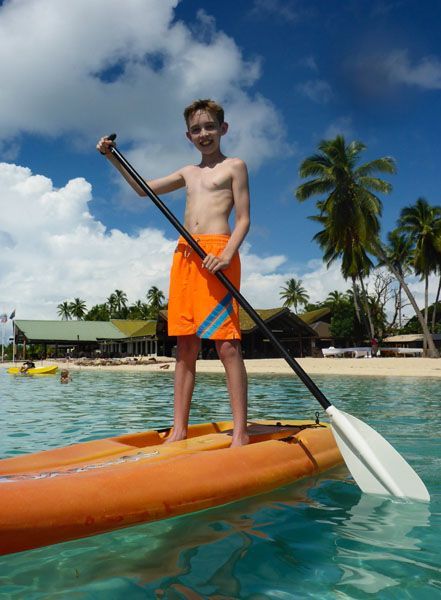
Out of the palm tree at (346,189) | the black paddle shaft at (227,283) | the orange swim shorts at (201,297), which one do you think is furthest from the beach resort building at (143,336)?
the orange swim shorts at (201,297)

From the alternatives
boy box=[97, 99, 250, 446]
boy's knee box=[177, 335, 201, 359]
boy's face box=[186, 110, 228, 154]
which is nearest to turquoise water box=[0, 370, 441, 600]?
boy box=[97, 99, 250, 446]

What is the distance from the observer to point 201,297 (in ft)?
11.6

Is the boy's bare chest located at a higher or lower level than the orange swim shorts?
higher

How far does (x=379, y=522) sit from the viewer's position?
111 inches

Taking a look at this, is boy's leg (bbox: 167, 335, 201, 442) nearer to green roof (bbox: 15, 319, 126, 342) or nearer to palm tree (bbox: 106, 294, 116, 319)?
green roof (bbox: 15, 319, 126, 342)

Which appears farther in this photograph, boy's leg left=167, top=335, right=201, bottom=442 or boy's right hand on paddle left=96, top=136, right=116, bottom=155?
boy's right hand on paddle left=96, top=136, right=116, bottom=155

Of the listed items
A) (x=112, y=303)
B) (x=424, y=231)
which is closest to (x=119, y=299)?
(x=112, y=303)

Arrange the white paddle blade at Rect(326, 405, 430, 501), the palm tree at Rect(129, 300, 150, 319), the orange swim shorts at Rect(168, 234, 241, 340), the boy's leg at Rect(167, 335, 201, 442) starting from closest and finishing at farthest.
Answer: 1. the white paddle blade at Rect(326, 405, 430, 501)
2. the orange swim shorts at Rect(168, 234, 241, 340)
3. the boy's leg at Rect(167, 335, 201, 442)
4. the palm tree at Rect(129, 300, 150, 319)

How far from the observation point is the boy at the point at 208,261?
3.52 m

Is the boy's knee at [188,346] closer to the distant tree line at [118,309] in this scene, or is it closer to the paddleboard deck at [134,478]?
the paddleboard deck at [134,478]

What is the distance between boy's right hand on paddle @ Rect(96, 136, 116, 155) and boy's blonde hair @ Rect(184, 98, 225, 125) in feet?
2.01

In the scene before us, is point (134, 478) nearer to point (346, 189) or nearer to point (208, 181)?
point (208, 181)

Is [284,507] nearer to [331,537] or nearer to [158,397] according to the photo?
[331,537]

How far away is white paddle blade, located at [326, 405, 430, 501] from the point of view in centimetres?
322
